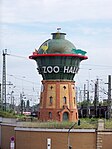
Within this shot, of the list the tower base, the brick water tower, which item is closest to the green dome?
the brick water tower

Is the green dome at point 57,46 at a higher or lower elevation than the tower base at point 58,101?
higher

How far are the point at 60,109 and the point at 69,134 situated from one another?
8.87m

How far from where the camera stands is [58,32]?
62750mm

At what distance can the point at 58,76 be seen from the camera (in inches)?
2398

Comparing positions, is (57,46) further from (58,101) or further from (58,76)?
(58,101)

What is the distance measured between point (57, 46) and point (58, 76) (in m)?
3.72

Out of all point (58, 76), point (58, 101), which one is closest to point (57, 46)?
point (58, 76)

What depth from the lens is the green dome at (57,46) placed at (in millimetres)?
60531

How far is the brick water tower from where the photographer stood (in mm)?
60344

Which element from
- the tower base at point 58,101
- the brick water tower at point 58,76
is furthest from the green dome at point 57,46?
the tower base at point 58,101

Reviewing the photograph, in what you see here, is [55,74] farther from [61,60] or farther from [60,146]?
[60,146]

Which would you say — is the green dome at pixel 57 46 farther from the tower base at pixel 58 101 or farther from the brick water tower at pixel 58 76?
the tower base at pixel 58 101

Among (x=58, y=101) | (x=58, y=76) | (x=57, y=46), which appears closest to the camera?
(x=58, y=101)

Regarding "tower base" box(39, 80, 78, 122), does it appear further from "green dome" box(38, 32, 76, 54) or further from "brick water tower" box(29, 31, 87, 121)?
"green dome" box(38, 32, 76, 54)
